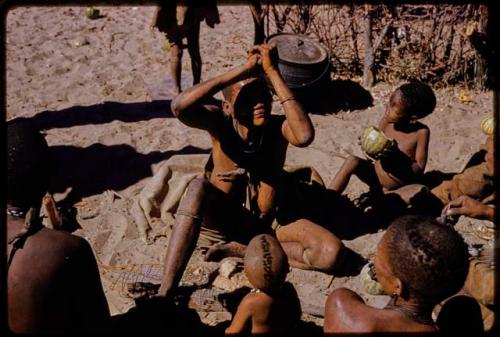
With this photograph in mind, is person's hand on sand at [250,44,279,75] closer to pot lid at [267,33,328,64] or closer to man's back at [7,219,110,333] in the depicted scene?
man's back at [7,219,110,333]

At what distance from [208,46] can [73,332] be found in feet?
17.6

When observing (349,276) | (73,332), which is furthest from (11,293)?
(349,276)

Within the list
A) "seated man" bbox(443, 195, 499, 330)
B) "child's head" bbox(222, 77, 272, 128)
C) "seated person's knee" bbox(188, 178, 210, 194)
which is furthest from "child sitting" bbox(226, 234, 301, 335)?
"child's head" bbox(222, 77, 272, 128)

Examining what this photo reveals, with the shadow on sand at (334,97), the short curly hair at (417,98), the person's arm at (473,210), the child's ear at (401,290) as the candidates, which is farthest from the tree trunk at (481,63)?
the child's ear at (401,290)

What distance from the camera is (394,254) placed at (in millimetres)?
2105

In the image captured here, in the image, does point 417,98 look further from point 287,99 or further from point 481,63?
point 481,63

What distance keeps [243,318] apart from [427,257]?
105 centimetres

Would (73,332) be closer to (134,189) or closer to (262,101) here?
(262,101)

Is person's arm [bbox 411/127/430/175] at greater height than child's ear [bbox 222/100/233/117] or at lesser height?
lesser

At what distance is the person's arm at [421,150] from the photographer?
414cm

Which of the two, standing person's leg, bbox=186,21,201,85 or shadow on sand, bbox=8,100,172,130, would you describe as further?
standing person's leg, bbox=186,21,201,85

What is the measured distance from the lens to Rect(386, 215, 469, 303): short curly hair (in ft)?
6.65

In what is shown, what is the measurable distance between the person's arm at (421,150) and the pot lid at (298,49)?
1.91 metres

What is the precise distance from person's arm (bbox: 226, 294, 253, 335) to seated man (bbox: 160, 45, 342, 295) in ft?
2.45
